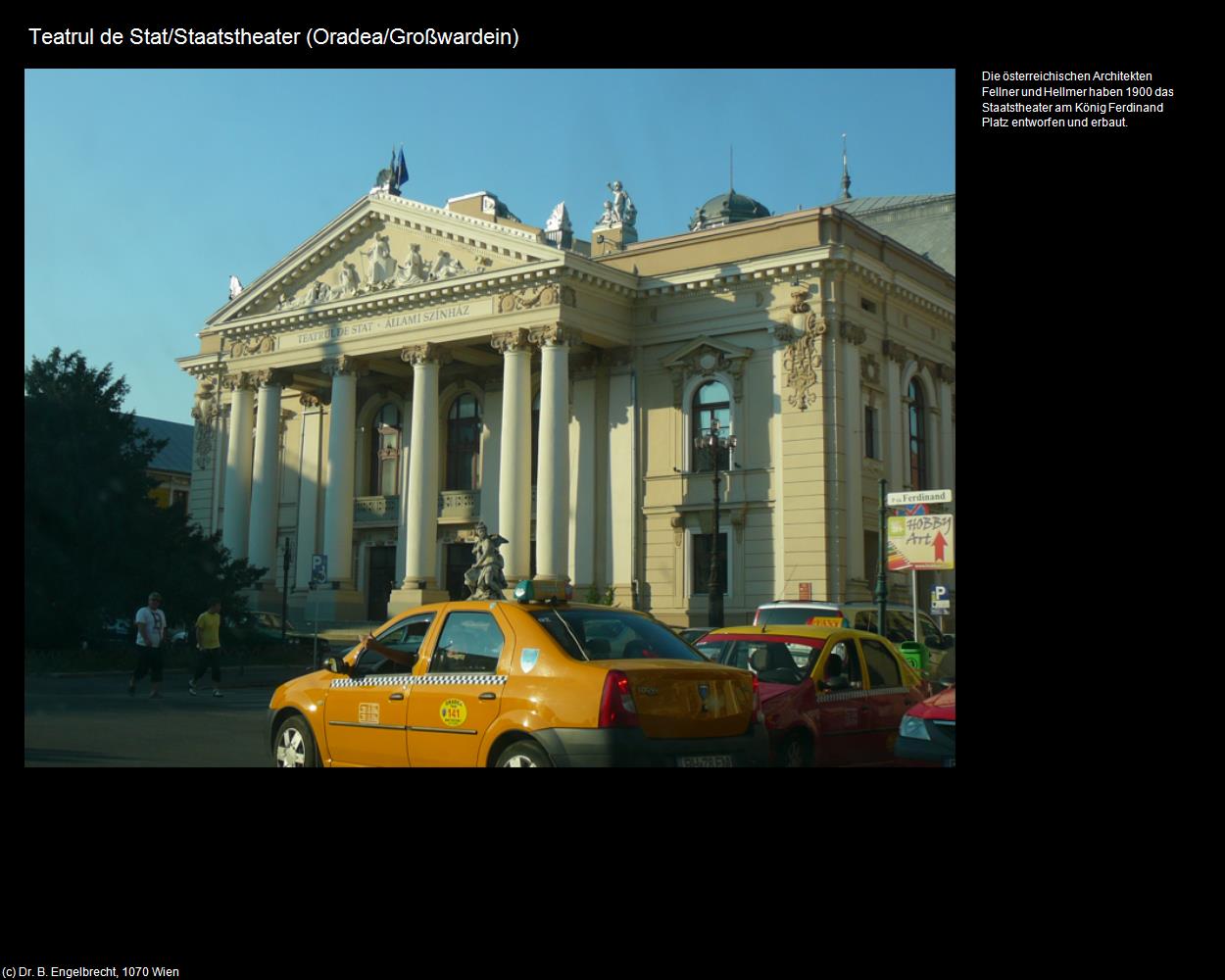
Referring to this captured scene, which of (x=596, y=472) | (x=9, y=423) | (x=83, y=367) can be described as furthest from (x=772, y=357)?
(x=9, y=423)

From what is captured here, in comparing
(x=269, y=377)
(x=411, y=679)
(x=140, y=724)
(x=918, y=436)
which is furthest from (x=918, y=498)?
(x=269, y=377)

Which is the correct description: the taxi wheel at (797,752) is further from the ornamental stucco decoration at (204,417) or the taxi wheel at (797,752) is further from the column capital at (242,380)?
the ornamental stucco decoration at (204,417)

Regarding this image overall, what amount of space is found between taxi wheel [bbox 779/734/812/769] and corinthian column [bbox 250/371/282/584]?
33.5 m

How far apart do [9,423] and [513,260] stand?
99.7 ft

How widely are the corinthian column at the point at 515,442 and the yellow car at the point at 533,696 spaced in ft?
84.9

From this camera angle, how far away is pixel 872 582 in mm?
35281

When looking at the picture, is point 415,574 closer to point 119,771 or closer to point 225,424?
point 225,424

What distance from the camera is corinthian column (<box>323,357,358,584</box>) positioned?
1574 inches

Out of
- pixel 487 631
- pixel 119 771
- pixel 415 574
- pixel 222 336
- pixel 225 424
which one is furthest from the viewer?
pixel 225 424

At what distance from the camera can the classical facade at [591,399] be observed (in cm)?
3472

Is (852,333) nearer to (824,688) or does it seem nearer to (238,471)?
(238,471)

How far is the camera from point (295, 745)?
10.5 meters

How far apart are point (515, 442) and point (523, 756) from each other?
28.2 meters

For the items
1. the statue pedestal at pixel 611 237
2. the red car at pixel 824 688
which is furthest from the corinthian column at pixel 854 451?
the red car at pixel 824 688
